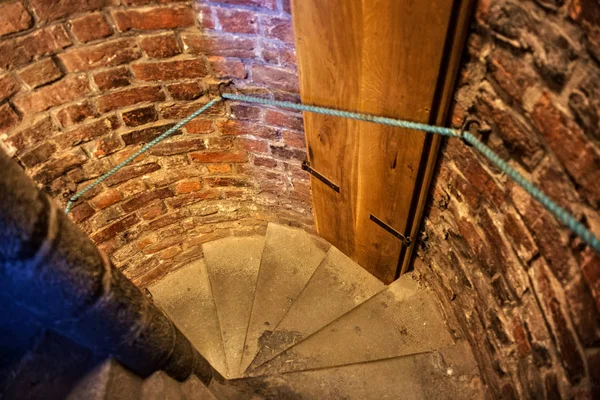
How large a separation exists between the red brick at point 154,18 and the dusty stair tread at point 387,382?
1.37 meters

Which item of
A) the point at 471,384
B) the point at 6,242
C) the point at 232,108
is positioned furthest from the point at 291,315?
the point at 6,242

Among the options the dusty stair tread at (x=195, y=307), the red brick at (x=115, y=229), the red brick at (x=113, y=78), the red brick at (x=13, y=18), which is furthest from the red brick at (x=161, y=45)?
the dusty stair tread at (x=195, y=307)

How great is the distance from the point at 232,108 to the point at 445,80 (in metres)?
1.01

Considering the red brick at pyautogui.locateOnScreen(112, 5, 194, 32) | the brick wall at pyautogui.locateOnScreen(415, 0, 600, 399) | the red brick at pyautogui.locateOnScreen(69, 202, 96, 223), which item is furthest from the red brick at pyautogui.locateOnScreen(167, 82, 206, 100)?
the brick wall at pyautogui.locateOnScreen(415, 0, 600, 399)

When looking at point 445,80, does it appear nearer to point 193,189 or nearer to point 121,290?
point 121,290

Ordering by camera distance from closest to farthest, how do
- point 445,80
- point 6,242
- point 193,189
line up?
point 6,242 → point 445,80 → point 193,189

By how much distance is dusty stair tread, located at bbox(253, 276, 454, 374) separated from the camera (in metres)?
1.76

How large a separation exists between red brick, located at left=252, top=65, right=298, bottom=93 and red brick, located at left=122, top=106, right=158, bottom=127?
49cm

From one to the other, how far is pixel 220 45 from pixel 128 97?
459mm

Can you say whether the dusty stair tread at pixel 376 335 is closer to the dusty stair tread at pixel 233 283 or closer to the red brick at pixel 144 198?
the dusty stair tread at pixel 233 283

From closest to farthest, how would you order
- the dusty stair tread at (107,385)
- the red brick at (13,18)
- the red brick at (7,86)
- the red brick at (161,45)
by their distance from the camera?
the dusty stair tread at (107,385) → the red brick at (13,18) → the red brick at (7,86) → the red brick at (161,45)

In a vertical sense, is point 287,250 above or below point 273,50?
below

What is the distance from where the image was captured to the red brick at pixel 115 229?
205 centimetres

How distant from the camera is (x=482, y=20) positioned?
3.12 ft
